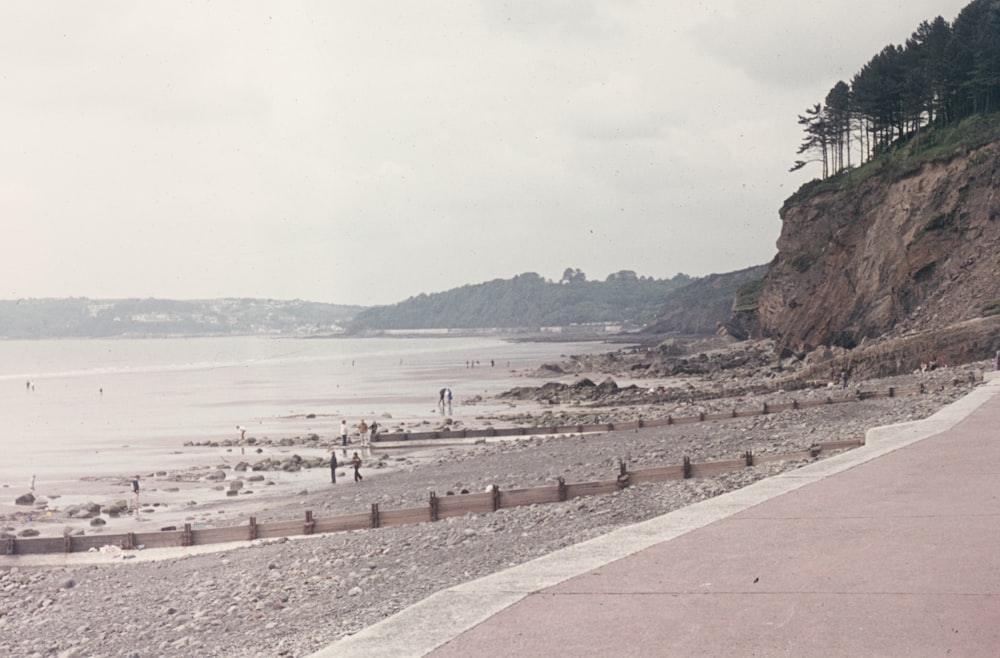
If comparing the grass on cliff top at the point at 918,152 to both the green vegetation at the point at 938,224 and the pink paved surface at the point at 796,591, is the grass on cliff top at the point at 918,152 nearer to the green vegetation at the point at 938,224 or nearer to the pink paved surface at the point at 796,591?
the green vegetation at the point at 938,224

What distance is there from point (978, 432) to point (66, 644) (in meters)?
14.7

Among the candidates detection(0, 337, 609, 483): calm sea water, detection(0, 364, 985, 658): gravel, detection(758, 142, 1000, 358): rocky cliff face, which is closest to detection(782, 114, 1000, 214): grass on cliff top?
detection(758, 142, 1000, 358): rocky cliff face

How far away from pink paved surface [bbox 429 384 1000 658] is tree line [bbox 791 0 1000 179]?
61198 millimetres

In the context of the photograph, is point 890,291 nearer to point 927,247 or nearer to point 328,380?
point 927,247

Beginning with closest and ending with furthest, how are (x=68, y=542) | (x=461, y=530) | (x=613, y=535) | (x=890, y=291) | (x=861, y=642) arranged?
(x=861, y=642) < (x=613, y=535) < (x=461, y=530) < (x=68, y=542) < (x=890, y=291)

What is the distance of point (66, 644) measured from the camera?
13742 millimetres

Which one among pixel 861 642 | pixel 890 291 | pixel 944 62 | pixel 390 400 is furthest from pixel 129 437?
pixel 944 62

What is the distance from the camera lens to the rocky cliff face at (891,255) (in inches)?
1877

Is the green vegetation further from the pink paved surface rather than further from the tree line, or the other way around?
the pink paved surface

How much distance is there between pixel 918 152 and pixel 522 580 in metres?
59.7

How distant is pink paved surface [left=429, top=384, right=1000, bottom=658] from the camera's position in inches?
270

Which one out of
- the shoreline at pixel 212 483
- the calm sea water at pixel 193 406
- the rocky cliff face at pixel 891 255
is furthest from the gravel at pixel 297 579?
the rocky cliff face at pixel 891 255

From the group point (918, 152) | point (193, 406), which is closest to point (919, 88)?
point (918, 152)

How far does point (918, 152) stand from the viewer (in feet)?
202
